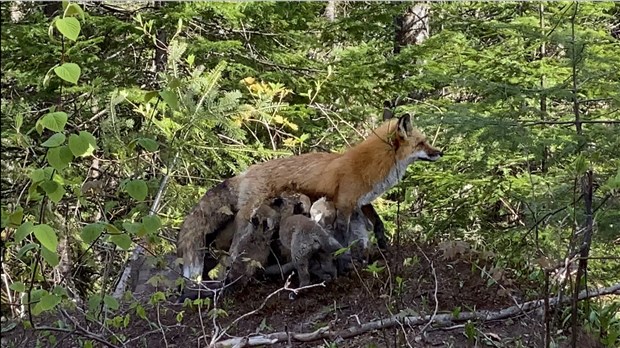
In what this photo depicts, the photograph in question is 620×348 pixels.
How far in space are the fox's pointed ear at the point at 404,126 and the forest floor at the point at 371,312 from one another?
1169mm

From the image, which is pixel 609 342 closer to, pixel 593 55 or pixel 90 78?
pixel 593 55

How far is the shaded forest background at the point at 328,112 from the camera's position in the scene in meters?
6.86

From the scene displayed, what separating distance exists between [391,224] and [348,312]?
473 centimetres

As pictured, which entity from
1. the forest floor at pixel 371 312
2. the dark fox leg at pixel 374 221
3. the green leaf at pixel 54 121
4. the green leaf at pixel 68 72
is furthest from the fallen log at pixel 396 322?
the green leaf at pixel 68 72

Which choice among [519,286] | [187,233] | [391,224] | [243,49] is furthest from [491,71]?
[187,233]

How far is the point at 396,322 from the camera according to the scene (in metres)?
4.67

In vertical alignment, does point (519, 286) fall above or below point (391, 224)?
above

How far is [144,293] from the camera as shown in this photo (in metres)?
7.43

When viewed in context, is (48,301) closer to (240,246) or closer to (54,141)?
(54,141)

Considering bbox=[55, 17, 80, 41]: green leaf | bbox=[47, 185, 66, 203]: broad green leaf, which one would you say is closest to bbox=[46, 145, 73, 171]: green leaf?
bbox=[47, 185, 66, 203]: broad green leaf

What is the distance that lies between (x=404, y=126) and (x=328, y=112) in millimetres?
4115

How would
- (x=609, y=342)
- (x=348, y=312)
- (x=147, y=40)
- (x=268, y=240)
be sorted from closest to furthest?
(x=609, y=342), (x=348, y=312), (x=268, y=240), (x=147, y=40)

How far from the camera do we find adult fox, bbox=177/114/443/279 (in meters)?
6.41

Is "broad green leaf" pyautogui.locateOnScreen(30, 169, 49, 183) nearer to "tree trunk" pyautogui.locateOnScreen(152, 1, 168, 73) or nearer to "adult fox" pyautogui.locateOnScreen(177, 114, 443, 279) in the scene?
"adult fox" pyautogui.locateOnScreen(177, 114, 443, 279)
